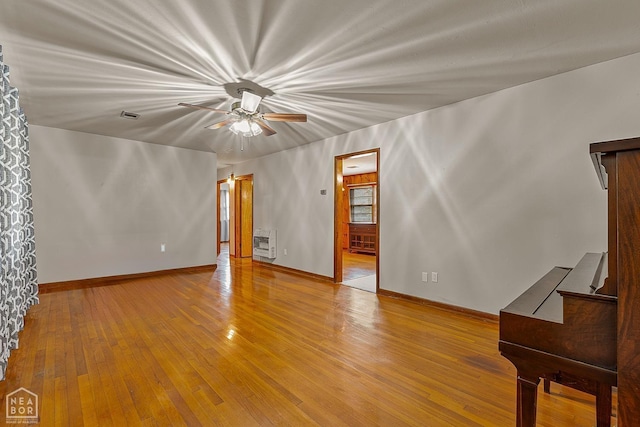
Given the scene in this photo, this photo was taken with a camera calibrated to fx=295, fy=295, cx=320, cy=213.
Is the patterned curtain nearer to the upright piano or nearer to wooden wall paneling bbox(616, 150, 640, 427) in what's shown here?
the upright piano

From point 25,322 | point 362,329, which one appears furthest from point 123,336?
point 362,329

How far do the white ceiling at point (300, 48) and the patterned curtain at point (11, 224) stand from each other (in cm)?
40

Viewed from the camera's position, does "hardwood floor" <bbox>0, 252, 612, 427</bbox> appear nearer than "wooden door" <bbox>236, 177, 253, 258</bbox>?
Yes

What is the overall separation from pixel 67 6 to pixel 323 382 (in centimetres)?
287

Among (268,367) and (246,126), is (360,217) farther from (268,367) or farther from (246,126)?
(268,367)

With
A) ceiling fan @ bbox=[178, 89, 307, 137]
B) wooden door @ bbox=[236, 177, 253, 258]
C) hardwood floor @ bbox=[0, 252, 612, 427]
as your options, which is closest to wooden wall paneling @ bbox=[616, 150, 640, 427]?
hardwood floor @ bbox=[0, 252, 612, 427]

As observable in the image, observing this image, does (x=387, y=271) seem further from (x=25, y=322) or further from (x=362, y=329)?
(x=25, y=322)

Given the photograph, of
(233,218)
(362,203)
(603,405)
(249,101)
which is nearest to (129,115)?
(249,101)

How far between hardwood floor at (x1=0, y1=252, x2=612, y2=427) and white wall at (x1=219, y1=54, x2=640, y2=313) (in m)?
0.56

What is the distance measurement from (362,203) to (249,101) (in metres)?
6.94

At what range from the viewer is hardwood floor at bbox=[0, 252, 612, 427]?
1708 millimetres

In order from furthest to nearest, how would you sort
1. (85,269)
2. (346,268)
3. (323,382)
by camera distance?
(346,268)
(85,269)
(323,382)

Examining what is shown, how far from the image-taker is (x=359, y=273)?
5715mm

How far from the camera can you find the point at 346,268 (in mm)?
6266
